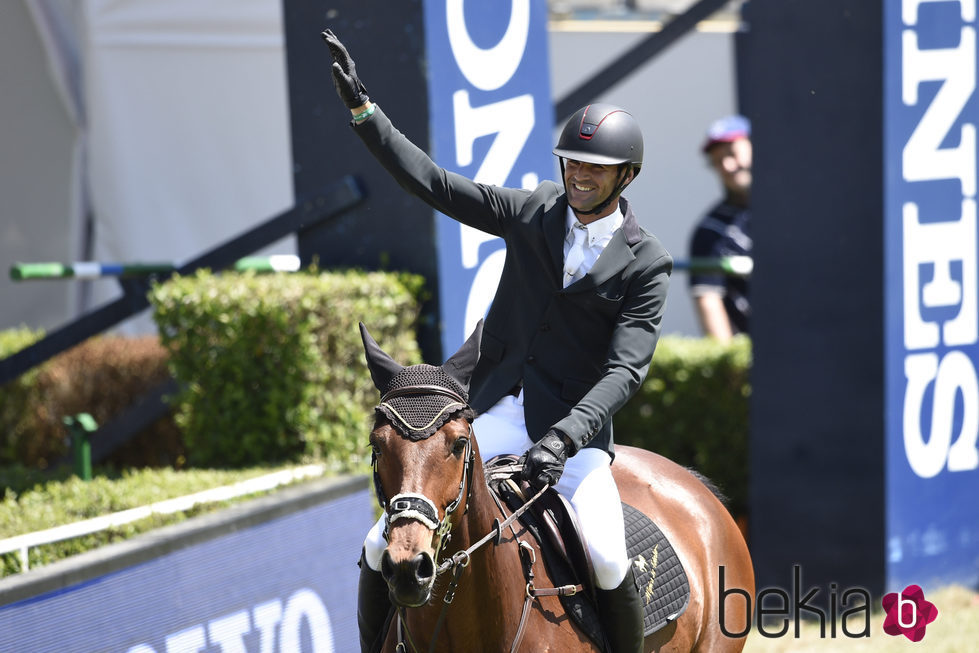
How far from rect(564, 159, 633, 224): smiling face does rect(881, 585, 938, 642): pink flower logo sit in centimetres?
421

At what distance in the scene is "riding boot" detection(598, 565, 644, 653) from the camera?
4.15 m

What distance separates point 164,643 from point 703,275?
5.48 m

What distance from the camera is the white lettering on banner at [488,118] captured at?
274 inches

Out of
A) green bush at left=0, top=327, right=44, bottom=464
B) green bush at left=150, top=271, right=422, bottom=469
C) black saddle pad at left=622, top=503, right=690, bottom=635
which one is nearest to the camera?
black saddle pad at left=622, top=503, right=690, bottom=635

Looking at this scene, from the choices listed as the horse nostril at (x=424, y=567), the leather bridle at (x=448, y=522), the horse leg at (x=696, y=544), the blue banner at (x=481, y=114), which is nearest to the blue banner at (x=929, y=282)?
the blue banner at (x=481, y=114)

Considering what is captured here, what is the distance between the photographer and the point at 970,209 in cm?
788

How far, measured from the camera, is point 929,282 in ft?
25.4

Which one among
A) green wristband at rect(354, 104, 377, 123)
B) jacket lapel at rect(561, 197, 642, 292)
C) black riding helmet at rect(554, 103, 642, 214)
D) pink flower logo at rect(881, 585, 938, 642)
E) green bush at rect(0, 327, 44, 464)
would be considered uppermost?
green wristband at rect(354, 104, 377, 123)

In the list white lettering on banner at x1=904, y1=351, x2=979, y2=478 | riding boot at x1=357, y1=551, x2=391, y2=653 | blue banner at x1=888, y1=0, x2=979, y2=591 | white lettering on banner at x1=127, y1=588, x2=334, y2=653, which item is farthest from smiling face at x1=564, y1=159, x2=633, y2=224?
white lettering on banner at x1=904, y1=351, x2=979, y2=478

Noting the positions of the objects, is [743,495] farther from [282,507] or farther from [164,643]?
[164,643]

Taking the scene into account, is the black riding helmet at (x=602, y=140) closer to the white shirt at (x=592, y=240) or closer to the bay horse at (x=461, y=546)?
the white shirt at (x=592, y=240)

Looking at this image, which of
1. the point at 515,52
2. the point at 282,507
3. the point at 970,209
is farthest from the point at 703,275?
the point at 282,507

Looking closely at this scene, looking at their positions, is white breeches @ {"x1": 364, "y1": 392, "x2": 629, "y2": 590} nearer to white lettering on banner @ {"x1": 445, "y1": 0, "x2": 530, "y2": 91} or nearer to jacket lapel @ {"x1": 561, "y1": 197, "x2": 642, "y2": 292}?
jacket lapel @ {"x1": 561, "y1": 197, "x2": 642, "y2": 292}

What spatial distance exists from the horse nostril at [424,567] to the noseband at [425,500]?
0.08m
